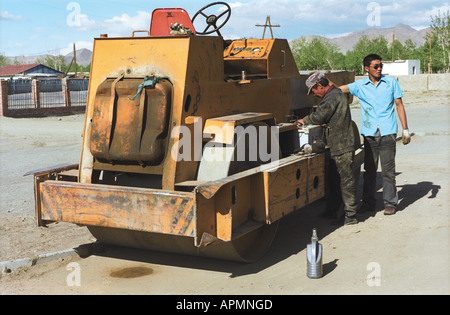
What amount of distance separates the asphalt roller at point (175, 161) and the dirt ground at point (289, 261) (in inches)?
10.4

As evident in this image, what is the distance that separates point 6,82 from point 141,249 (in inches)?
814

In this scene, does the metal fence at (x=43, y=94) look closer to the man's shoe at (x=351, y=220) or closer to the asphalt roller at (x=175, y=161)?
the asphalt roller at (x=175, y=161)

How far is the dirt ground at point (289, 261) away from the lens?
16.9ft

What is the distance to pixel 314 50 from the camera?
7156cm

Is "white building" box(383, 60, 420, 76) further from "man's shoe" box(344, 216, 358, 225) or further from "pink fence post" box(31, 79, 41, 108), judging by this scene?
"man's shoe" box(344, 216, 358, 225)

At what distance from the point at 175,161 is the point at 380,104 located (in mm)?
2937

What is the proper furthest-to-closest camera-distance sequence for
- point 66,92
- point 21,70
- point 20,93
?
point 21,70 < point 66,92 < point 20,93

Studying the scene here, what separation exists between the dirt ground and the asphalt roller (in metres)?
0.26

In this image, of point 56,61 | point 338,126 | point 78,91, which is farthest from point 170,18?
point 56,61

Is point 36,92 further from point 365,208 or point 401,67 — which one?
point 401,67

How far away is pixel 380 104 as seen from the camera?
7.14 meters

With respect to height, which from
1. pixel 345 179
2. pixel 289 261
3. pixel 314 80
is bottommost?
pixel 289 261

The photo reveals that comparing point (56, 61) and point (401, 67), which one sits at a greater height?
point (56, 61)

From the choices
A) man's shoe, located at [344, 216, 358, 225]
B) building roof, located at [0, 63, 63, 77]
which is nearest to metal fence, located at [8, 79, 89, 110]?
man's shoe, located at [344, 216, 358, 225]
